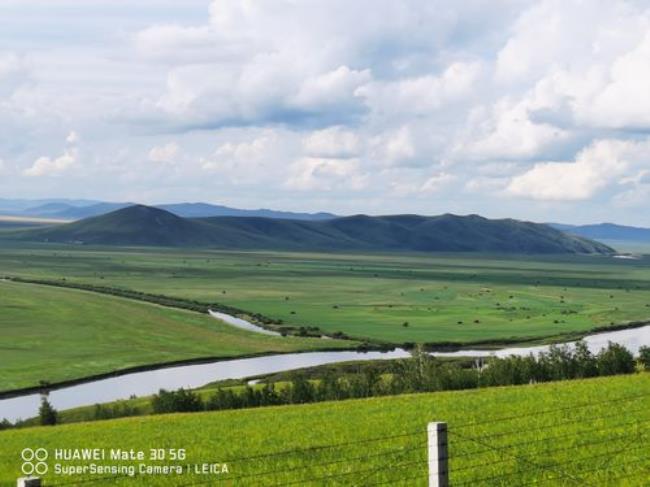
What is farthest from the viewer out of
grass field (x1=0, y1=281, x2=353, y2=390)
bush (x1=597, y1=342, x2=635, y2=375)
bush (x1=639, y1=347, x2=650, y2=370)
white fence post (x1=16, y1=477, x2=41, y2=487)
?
grass field (x1=0, y1=281, x2=353, y2=390)

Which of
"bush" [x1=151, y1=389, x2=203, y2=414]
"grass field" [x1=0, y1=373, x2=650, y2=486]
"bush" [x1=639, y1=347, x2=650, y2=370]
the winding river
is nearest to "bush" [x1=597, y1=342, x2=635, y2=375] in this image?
"bush" [x1=639, y1=347, x2=650, y2=370]

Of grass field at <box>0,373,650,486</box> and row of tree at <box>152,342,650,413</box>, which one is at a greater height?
grass field at <box>0,373,650,486</box>

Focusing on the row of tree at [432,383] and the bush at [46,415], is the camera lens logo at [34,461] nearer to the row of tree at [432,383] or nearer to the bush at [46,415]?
the row of tree at [432,383]

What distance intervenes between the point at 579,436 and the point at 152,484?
14480 millimetres

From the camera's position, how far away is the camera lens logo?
31845 millimetres

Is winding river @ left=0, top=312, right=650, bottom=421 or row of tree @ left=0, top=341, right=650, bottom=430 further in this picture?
winding river @ left=0, top=312, right=650, bottom=421

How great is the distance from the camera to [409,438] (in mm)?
29781

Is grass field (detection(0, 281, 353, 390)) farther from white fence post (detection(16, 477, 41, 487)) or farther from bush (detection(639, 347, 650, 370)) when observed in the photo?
white fence post (detection(16, 477, 41, 487))

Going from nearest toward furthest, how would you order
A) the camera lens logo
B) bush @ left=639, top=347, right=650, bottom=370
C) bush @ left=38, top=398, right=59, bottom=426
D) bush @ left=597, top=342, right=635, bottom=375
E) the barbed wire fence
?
the barbed wire fence < the camera lens logo < bush @ left=597, top=342, right=635, bottom=375 < bush @ left=639, top=347, right=650, bottom=370 < bush @ left=38, top=398, right=59, bottom=426

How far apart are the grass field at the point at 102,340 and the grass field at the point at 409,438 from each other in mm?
80162

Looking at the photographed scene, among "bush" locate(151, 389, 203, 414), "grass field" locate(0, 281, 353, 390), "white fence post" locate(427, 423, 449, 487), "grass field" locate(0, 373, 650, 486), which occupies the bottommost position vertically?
"grass field" locate(0, 281, 353, 390)

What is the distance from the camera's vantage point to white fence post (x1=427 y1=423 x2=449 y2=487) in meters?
13.0

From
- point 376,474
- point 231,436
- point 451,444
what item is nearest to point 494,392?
point 231,436

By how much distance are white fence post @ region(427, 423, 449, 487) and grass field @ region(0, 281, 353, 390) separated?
111583 mm
